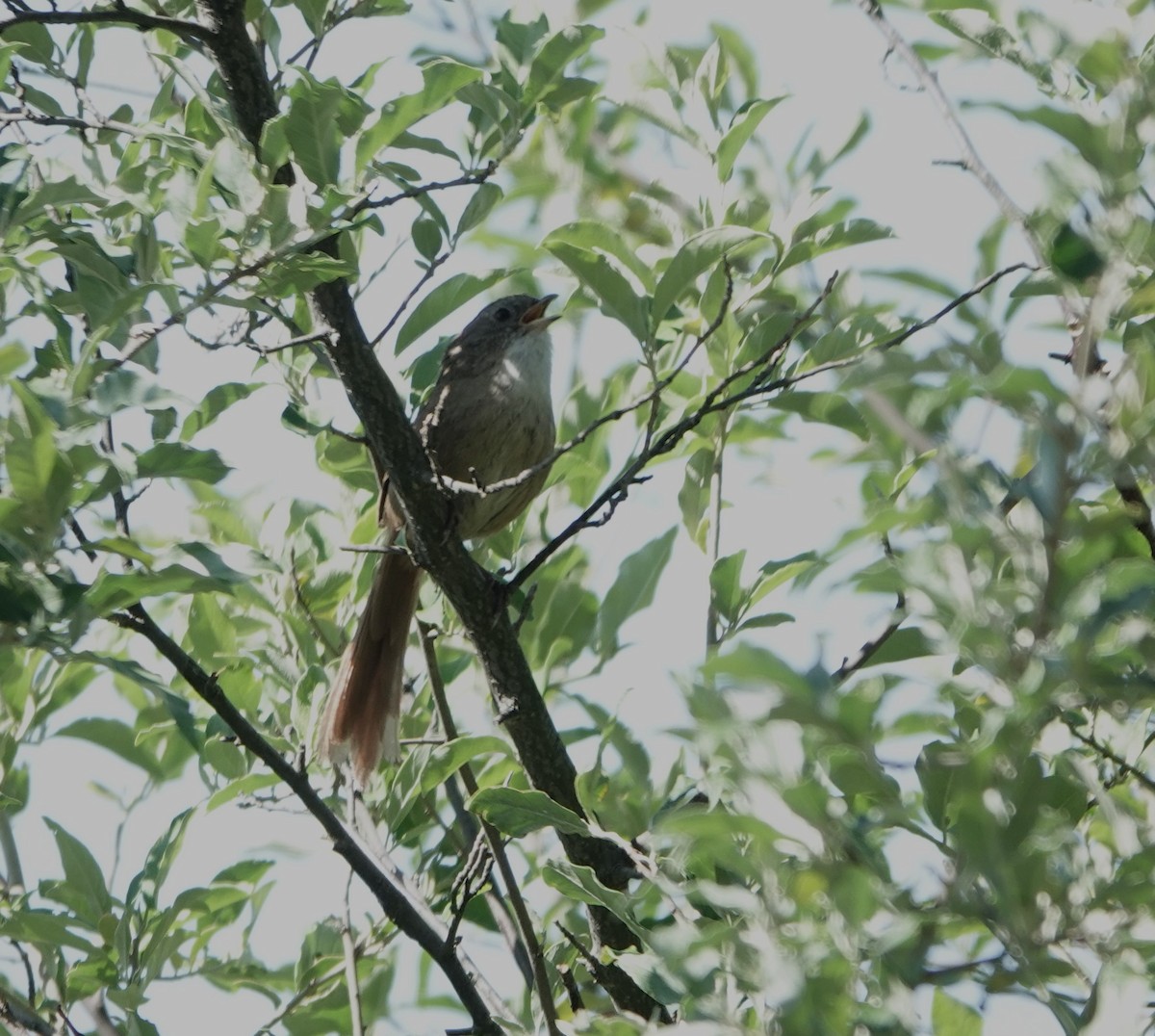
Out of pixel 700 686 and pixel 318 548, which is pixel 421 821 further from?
pixel 700 686

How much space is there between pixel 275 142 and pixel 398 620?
88.4 inches

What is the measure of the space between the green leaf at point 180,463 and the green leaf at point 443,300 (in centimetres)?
122

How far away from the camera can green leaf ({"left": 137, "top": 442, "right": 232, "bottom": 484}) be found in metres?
2.45

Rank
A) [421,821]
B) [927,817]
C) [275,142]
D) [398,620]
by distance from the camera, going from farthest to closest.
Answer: [398,620]
[421,821]
[275,142]
[927,817]

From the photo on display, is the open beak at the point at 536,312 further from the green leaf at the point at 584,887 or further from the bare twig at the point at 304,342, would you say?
the green leaf at the point at 584,887

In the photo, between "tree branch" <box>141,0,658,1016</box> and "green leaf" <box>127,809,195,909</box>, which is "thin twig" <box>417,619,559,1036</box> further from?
"green leaf" <box>127,809,195,909</box>

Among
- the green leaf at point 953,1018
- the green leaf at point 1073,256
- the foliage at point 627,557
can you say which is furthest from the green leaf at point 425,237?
the green leaf at point 953,1018

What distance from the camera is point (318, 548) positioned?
4070 mm

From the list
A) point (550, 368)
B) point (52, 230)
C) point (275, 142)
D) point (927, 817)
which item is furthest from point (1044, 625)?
point (550, 368)

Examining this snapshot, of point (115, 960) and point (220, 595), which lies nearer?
point (115, 960)

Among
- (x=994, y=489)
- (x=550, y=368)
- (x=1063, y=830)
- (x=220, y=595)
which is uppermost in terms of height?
(x=550, y=368)

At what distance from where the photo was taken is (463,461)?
540 cm

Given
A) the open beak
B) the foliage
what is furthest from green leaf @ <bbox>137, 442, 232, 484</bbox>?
the open beak

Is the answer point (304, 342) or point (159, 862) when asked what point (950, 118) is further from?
point (159, 862)
